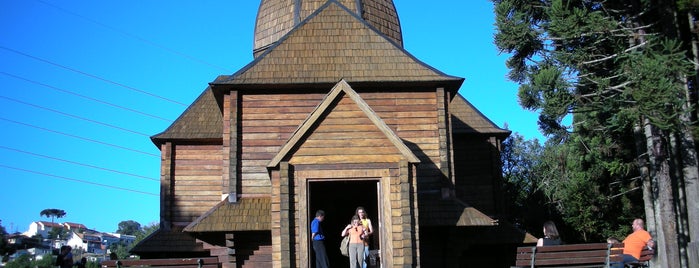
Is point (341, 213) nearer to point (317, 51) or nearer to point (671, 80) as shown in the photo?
point (317, 51)

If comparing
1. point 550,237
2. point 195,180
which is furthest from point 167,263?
point 195,180

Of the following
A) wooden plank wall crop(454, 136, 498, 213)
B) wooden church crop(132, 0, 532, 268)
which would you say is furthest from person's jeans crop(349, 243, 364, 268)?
wooden plank wall crop(454, 136, 498, 213)

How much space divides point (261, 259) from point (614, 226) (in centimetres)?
2687

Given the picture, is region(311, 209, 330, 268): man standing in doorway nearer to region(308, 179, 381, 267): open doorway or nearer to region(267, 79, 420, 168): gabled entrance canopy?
region(267, 79, 420, 168): gabled entrance canopy

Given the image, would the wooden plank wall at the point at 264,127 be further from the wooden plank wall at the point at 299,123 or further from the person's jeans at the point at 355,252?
the person's jeans at the point at 355,252

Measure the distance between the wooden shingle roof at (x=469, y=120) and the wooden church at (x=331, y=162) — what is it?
0.09 meters

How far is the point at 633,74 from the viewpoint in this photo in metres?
19.8

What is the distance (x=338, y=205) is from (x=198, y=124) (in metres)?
6.90

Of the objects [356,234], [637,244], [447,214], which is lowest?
[637,244]

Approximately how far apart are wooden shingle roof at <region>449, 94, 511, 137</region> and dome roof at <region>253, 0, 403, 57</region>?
342cm

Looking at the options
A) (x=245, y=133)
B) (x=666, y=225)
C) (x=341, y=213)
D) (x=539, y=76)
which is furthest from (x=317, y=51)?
(x=666, y=225)

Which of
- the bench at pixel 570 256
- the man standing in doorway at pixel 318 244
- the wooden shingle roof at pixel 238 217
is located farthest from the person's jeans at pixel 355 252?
the wooden shingle roof at pixel 238 217

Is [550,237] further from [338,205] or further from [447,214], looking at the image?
[338,205]

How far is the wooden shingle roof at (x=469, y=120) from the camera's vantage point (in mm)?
26375
